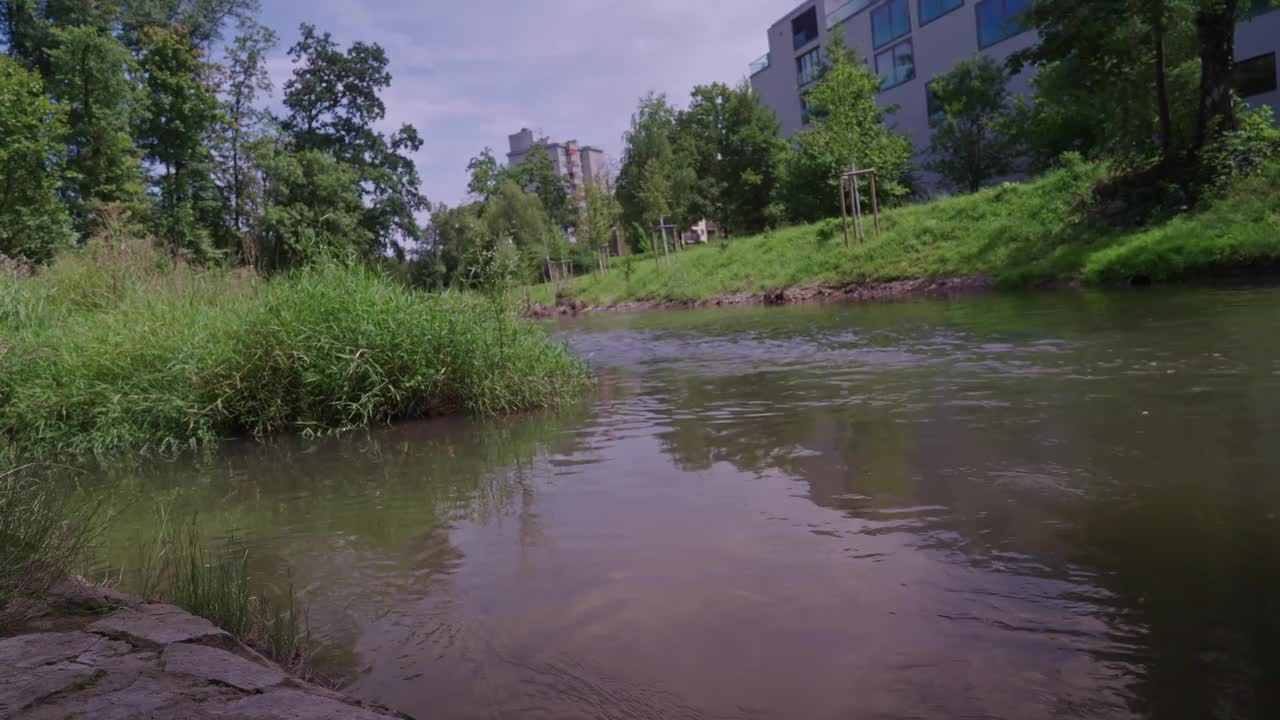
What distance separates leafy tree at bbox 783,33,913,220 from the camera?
3238cm

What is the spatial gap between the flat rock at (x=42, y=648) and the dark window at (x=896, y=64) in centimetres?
4281

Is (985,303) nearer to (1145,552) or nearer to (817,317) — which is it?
(817,317)

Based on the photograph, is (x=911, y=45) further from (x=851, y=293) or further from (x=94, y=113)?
(x=94, y=113)

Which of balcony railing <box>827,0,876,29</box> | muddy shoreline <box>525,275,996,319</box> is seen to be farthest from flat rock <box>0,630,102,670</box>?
balcony railing <box>827,0,876,29</box>

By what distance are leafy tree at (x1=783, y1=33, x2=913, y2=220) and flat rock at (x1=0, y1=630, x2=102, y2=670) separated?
3072 centimetres

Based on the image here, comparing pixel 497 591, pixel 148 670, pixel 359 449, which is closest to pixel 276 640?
pixel 148 670

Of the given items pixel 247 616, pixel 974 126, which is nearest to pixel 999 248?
pixel 974 126

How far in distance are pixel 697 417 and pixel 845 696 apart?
204 inches

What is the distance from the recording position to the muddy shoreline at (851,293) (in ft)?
68.2

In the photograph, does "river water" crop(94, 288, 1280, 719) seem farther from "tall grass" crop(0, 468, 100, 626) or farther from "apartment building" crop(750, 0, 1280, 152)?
"apartment building" crop(750, 0, 1280, 152)

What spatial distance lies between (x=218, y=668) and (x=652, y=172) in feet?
139

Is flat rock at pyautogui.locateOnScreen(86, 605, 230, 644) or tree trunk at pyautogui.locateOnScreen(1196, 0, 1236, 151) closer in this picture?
flat rock at pyautogui.locateOnScreen(86, 605, 230, 644)

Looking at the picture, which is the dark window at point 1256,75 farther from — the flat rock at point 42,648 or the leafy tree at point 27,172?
the leafy tree at point 27,172

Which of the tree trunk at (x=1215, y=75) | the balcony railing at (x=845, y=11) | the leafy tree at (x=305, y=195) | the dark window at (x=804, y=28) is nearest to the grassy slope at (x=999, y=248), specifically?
the tree trunk at (x=1215, y=75)
